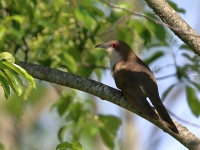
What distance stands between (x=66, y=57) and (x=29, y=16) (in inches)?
22.0

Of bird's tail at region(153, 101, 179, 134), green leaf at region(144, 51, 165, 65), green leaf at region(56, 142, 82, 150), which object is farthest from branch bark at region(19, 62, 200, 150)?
green leaf at region(144, 51, 165, 65)

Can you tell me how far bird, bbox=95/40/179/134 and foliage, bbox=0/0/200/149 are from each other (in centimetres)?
14

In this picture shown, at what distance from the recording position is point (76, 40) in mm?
5062

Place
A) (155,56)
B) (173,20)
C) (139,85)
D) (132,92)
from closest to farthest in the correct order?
(173,20), (132,92), (139,85), (155,56)

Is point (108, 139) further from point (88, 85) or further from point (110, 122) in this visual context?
point (88, 85)

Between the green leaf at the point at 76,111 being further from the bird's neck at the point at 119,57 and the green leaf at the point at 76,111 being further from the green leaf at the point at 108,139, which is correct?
the bird's neck at the point at 119,57

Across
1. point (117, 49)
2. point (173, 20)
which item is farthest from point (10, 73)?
point (117, 49)

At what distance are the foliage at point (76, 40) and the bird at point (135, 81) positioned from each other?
0.14 meters

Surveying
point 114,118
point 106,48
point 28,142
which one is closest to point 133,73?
point 114,118

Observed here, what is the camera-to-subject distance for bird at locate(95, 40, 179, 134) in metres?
3.62

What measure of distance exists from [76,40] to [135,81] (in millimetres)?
1110

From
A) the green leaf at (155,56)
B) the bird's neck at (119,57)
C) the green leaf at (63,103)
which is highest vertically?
the bird's neck at (119,57)

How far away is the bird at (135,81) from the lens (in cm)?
362

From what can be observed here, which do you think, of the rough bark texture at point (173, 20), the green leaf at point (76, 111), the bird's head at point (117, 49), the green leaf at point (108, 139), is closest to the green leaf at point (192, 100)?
the bird's head at point (117, 49)
